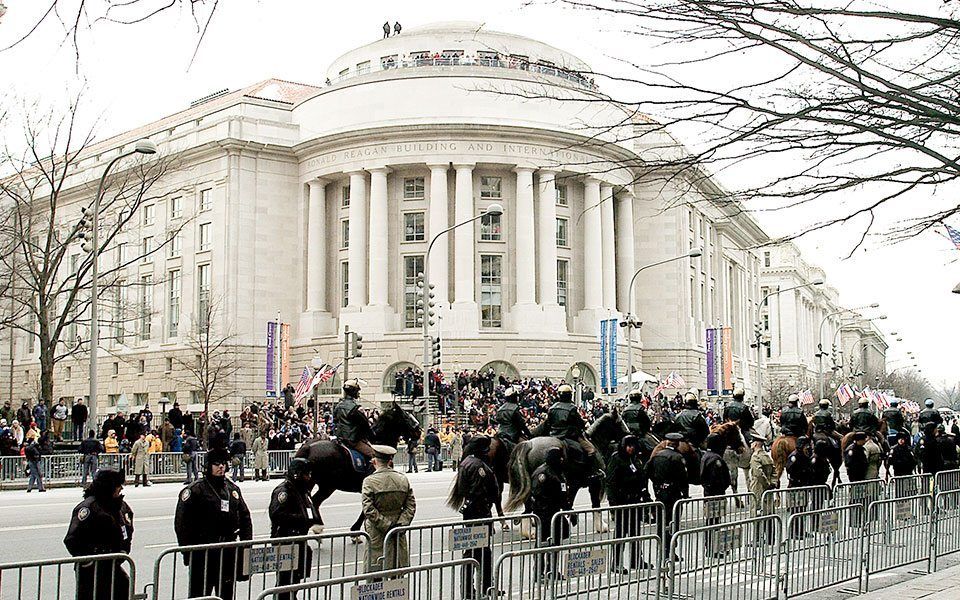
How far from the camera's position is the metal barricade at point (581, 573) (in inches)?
320

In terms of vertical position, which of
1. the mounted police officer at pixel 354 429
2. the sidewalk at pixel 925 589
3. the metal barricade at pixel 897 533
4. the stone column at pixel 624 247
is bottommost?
the sidewalk at pixel 925 589

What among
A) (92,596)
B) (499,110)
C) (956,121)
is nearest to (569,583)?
(92,596)

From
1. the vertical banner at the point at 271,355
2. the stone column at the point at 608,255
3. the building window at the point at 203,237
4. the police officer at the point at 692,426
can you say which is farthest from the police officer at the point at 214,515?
the building window at the point at 203,237

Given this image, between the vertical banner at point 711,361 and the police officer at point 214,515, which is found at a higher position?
the vertical banner at point 711,361

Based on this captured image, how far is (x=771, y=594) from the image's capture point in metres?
10.3

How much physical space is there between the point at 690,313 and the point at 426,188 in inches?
800

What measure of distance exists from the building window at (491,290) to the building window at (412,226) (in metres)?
3.97

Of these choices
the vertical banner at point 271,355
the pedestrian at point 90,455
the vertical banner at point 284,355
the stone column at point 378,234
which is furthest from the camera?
the stone column at point 378,234

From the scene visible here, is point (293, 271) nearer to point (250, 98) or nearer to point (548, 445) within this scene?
point (250, 98)

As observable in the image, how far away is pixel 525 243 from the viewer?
63.5 m

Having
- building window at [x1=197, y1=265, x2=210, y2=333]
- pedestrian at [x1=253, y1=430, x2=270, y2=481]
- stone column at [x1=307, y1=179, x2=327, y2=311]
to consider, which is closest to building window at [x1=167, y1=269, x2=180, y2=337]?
building window at [x1=197, y1=265, x2=210, y2=333]

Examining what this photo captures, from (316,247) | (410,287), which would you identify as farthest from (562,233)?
(316,247)

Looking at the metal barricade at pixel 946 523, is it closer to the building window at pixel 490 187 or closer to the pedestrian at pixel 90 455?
the pedestrian at pixel 90 455

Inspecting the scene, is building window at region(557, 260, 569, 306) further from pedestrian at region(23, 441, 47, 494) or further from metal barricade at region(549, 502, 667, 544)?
metal barricade at region(549, 502, 667, 544)
